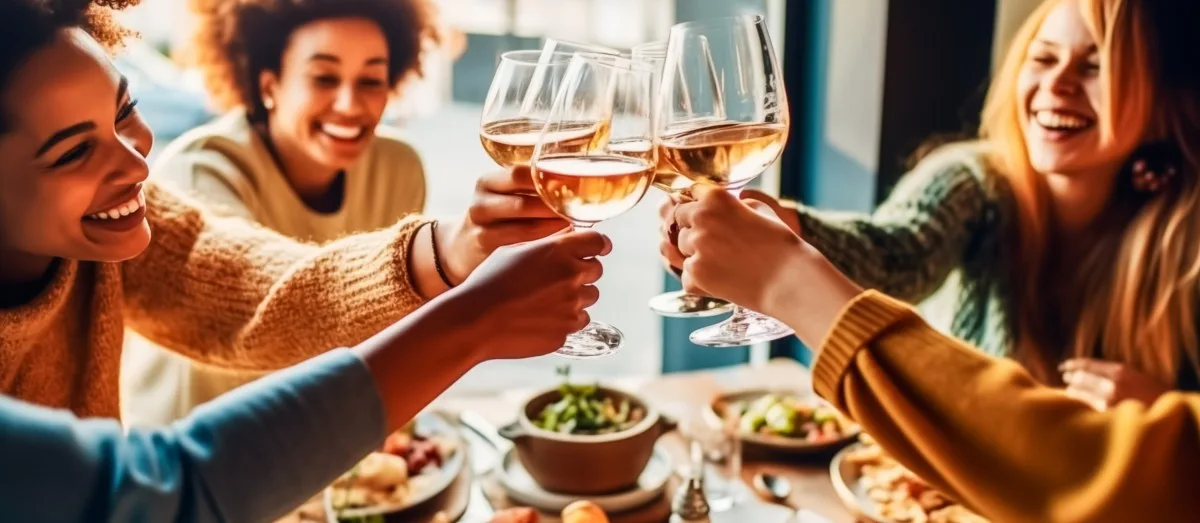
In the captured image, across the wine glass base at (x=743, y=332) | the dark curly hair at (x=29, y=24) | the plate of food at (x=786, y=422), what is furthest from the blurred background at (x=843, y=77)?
the wine glass base at (x=743, y=332)

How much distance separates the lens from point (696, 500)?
46.1 inches

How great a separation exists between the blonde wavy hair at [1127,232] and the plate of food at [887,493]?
1.67 feet

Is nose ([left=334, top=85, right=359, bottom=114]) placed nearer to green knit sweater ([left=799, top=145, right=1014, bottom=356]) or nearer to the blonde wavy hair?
green knit sweater ([left=799, top=145, right=1014, bottom=356])

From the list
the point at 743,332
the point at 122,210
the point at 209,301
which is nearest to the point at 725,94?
the point at 743,332

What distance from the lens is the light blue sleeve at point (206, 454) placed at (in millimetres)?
584

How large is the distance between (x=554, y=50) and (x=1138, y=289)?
1.13m

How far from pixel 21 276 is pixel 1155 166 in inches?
64.0

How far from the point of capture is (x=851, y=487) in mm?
1247

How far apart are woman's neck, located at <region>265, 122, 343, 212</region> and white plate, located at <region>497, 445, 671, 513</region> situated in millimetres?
792

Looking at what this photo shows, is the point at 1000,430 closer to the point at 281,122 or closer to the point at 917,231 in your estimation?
the point at 917,231

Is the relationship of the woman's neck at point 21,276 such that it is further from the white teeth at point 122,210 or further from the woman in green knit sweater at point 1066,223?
the woman in green knit sweater at point 1066,223

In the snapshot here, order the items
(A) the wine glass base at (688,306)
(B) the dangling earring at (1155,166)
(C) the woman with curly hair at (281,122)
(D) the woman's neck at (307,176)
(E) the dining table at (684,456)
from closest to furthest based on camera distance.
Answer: (A) the wine glass base at (688,306) < (E) the dining table at (684,456) < (B) the dangling earring at (1155,166) < (C) the woman with curly hair at (281,122) < (D) the woman's neck at (307,176)

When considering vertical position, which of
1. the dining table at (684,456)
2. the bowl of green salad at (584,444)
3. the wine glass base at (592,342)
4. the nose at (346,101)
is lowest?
the dining table at (684,456)

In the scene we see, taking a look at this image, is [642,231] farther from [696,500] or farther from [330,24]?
[696,500]
